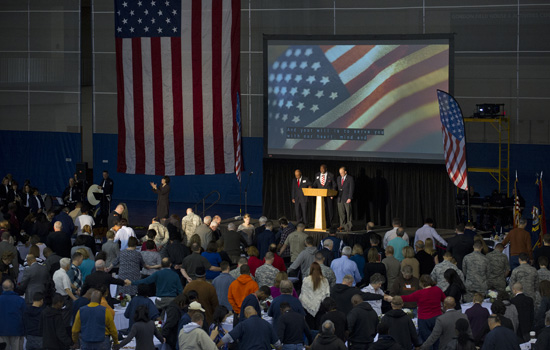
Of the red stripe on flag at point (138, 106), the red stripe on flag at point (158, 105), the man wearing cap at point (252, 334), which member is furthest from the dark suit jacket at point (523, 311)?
the red stripe on flag at point (138, 106)

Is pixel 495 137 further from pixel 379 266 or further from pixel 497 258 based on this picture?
pixel 379 266

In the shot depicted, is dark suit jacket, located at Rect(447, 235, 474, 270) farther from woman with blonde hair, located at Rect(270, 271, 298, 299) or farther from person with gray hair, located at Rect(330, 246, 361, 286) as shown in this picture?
woman with blonde hair, located at Rect(270, 271, 298, 299)

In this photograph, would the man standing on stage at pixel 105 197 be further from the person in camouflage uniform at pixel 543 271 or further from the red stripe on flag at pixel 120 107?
the person in camouflage uniform at pixel 543 271

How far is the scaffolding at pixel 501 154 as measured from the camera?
2569 centimetres

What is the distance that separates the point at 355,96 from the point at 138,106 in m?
6.38

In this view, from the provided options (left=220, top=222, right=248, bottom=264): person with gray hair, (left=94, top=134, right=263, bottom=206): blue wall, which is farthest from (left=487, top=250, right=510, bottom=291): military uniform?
(left=94, top=134, right=263, bottom=206): blue wall

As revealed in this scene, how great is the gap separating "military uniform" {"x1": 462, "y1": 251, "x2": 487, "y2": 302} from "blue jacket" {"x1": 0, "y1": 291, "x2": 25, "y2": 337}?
7.65m

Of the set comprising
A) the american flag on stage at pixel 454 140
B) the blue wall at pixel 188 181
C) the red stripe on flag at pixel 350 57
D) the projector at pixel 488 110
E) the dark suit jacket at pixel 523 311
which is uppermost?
the red stripe on flag at pixel 350 57

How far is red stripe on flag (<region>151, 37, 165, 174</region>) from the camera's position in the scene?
2600cm

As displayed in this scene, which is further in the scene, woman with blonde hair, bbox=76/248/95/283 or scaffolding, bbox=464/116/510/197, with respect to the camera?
scaffolding, bbox=464/116/510/197

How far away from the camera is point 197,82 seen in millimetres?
26000

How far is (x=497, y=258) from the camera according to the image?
16.3 m

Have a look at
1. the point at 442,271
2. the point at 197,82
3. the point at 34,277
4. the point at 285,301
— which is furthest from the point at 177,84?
the point at 285,301

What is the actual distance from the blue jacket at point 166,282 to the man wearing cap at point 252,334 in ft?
9.34
